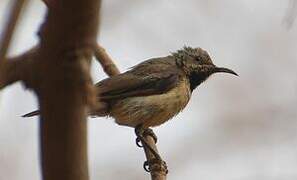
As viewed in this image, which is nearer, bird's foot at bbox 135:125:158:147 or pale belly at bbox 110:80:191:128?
bird's foot at bbox 135:125:158:147

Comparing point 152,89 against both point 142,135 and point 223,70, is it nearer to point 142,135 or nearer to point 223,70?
point 142,135

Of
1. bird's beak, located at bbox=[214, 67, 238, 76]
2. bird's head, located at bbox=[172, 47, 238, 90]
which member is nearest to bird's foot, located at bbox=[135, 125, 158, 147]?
bird's head, located at bbox=[172, 47, 238, 90]

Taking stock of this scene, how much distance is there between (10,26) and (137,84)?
382 centimetres

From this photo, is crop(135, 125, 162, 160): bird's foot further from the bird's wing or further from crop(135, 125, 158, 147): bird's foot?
the bird's wing

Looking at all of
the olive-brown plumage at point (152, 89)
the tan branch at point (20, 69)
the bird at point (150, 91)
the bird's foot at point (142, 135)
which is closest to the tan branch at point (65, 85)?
the tan branch at point (20, 69)

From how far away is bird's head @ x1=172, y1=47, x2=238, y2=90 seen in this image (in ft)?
16.0

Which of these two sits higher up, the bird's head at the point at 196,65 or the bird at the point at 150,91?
the bird's head at the point at 196,65

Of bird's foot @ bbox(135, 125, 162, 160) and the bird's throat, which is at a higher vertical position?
the bird's throat

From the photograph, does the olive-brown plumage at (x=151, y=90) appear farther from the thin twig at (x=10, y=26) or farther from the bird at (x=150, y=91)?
the thin twig at (x=10, y=26)

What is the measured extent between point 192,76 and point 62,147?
4293mm

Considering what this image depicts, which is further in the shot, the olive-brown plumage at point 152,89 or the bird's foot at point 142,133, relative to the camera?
the olive-brown plumage at point 152,89

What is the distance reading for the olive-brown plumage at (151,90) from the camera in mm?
4195

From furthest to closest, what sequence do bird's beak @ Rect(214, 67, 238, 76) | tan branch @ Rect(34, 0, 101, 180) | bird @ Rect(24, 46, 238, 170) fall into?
bird's beak @ Rect(214, 67, 238, 76) < bird @ Rect(24, 46, 238, 170) < tan branch @ Rect(34, 0, 101, 180)

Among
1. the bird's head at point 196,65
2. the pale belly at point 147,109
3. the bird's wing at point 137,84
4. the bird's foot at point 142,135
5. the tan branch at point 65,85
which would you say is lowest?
the tan branch at point 65,85
